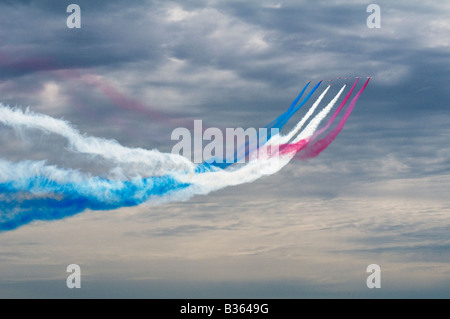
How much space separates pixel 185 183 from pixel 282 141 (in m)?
15.8

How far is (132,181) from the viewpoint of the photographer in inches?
3115
